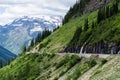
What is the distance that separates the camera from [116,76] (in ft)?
193

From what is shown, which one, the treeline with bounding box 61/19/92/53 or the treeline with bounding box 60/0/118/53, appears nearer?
the treeline with bounding box 61/19/92/53

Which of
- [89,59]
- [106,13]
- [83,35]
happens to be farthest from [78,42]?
[89,59]

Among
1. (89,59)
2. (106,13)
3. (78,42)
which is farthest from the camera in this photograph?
(106,13)

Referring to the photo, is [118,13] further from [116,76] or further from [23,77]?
[116,76]

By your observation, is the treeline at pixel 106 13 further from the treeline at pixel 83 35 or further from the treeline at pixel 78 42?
the treeline at pixel 78 42

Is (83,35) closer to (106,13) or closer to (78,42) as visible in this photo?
(78,42)

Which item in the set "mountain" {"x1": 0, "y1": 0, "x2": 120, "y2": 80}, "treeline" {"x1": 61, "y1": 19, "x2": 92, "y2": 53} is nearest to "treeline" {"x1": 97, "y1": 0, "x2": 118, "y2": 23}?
"mountain" {"x1": 0, "y1": 0, "x2": 120, "y2": 80}

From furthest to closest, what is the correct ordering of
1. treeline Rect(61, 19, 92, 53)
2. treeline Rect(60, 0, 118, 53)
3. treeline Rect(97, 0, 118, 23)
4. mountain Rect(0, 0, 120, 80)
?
treeline Rect(97, 0, 118, 23), treeline Rect(60, 0, 118, 53), treeline Rect(61, 19, 92, 53), mountain Rect(0, 0, 120, 80)

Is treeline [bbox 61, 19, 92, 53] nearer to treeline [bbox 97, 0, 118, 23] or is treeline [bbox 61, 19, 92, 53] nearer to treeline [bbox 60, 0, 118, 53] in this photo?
treeline [bbox 60, 0, 118, 53]

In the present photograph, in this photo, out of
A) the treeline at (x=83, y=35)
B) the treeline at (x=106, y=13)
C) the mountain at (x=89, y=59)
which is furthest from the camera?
the treeline at (x=106, y=13)

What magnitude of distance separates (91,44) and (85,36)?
18.4 meters

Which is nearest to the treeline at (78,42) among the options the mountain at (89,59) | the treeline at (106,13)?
the mountain at (89,59)

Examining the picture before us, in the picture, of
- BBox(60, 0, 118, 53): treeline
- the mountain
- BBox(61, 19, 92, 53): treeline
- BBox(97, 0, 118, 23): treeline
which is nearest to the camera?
the mountain

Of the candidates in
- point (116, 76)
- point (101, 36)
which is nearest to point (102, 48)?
point (101, 36)
